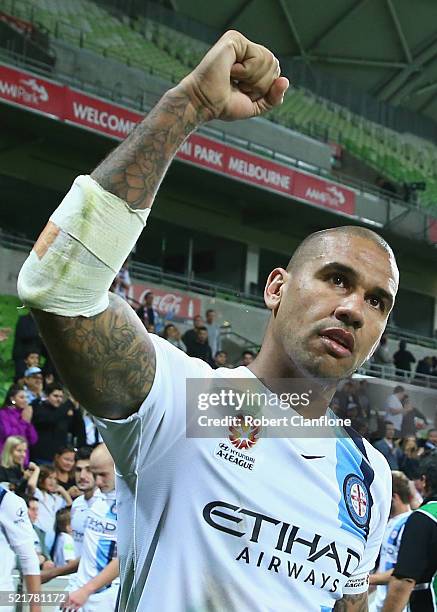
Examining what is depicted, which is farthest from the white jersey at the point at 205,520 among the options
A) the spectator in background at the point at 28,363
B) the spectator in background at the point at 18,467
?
the spectator in background at the point at 28,363

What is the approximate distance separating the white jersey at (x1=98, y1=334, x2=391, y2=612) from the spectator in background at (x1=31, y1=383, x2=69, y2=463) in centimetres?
777

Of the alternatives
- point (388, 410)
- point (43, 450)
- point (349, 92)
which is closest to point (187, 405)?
point (43, 450)

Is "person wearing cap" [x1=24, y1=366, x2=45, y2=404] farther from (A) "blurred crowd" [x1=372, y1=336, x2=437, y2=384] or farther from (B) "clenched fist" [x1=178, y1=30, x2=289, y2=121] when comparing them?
(B) "clenched fist" [x1=178, y1=30, x2=289, y2=121]

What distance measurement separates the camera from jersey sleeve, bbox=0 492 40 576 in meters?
5.99

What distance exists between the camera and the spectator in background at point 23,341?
11.6m

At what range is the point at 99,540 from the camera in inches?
263

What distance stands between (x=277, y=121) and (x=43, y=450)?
15.1 meters

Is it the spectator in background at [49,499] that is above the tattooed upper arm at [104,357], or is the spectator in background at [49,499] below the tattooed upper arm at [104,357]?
below

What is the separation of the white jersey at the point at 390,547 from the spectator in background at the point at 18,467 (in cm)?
294

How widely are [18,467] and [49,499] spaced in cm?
53

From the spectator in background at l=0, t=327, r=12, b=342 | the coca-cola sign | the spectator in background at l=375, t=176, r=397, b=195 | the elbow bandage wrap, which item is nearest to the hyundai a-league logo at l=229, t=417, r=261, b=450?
the elbow bandage wrap

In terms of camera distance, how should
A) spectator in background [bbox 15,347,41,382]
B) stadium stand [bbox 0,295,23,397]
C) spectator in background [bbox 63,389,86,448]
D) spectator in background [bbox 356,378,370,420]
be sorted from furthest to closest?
spectator in background [bbox 356,378,370,420]
stadium stand [bbox 0,295,23,397]
spectator in background [bbox 15,347,41,382]
spectator in background [bbox 63,389,86,448]

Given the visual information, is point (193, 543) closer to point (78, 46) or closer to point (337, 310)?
point (337, 310)

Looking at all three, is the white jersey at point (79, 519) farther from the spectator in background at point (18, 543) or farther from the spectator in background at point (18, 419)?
the spectator in background at point (18, 543)
